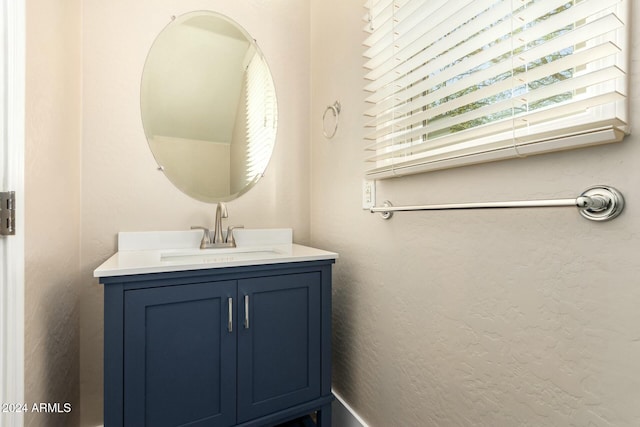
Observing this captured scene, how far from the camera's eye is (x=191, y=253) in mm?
1391

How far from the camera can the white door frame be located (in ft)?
2.38

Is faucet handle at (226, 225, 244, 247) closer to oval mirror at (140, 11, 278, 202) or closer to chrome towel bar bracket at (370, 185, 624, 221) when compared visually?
oval mirror at (140, 11, 278, 202)

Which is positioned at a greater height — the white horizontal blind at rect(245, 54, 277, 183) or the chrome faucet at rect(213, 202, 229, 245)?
the white horizontal blind at rect(245, 54, 277, 183)

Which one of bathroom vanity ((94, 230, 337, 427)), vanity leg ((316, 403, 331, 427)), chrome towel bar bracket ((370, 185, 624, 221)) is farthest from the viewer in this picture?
vanity leg ((316, 403, 331, 427))

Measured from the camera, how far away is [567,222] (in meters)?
0.66

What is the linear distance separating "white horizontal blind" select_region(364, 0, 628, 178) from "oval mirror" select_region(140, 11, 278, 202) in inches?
27.4

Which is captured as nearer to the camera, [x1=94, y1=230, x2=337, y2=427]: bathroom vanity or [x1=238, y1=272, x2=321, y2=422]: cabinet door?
[x1=94, y1=230, x2=337, y2=427]: bathroom vanity

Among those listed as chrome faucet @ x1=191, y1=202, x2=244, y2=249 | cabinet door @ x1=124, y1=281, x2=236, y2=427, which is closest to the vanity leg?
cabinet door @ x1=124, y1=281, x2=236, y2=427

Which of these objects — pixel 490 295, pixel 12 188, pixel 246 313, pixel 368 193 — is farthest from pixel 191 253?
pixel 490 295

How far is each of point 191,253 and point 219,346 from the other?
48cm

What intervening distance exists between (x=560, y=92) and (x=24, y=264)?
1310mm

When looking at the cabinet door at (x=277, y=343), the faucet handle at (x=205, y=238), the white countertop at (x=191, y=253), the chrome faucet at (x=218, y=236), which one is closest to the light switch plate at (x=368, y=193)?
the white countertop at (x=191, y=253)

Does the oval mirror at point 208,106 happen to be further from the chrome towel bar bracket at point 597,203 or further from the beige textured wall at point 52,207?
the chrome towel bar bracket at point 597,203

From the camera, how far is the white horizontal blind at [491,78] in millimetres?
596
